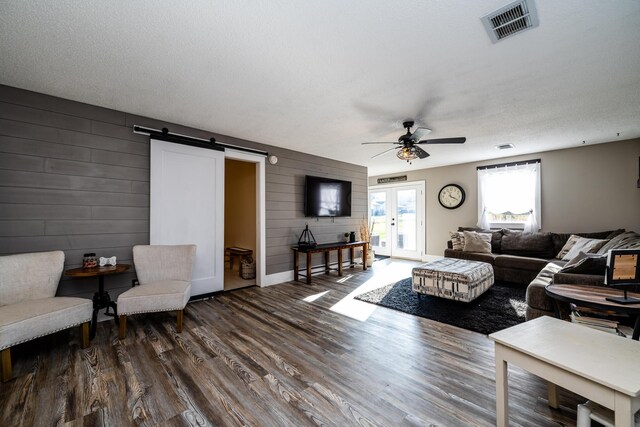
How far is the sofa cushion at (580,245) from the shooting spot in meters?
3.92

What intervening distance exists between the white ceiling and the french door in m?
3.81

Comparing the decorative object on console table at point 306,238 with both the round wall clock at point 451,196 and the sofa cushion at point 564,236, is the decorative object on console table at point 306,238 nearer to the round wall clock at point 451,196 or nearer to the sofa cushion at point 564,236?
the round wall clock at point 451,196

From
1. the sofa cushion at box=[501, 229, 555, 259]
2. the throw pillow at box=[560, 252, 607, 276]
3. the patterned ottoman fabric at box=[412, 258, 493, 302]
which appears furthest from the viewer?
the sofa cushion at box=[501, 229, 555, 259]

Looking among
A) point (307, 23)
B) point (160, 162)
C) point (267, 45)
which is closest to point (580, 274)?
point (307, 23)

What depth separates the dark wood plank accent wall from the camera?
2.67m

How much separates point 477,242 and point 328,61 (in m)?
4.83

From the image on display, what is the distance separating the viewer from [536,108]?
3.24 m

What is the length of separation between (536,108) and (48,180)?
223 inches

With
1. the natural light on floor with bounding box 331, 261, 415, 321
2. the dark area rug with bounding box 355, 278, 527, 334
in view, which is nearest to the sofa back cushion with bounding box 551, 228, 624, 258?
the dark area rug with bounding box 355, 278, 527, 334

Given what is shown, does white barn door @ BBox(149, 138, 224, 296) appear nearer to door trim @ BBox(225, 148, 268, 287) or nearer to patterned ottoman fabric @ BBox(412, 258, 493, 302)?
door trim @ BBox(225, 148, 268, 287)

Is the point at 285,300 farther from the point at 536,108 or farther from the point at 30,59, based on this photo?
the point at 536,108

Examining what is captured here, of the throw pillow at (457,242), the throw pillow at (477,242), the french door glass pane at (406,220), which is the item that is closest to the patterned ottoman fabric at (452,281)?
the throw pillow at (477,242)

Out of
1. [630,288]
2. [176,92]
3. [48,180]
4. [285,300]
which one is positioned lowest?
[285,300]

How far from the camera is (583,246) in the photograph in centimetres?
417
